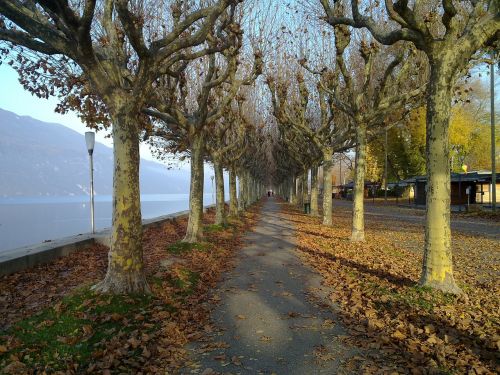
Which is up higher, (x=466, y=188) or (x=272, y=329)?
(x=466, y=188)

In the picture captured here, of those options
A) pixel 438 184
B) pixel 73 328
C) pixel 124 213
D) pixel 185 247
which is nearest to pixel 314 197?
pixel 185 247

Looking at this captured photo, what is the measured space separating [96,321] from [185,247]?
6779 millimetres

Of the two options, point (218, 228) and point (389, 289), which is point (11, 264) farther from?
point (218, 228)

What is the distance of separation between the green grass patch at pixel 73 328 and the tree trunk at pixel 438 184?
4.47 m

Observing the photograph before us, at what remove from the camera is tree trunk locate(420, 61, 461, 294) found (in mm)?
6766

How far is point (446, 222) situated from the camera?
6.90m

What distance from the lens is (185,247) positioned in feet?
40.5

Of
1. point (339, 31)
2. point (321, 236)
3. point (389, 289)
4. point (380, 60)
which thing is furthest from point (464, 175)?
point (389, 289)

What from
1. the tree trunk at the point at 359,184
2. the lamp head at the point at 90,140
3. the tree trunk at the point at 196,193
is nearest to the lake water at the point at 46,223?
the lamp head at the point at 90,140

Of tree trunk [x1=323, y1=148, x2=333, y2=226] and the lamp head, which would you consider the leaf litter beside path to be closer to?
the lamp head

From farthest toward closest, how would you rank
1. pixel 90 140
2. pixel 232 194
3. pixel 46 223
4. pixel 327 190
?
pixel 46 223 < pixel 232 194 < pixel 327 190 < pixel 90 140

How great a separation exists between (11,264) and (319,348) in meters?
6.77

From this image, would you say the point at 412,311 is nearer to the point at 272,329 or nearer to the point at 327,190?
the point at 272,329

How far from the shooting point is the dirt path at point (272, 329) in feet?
15.0
